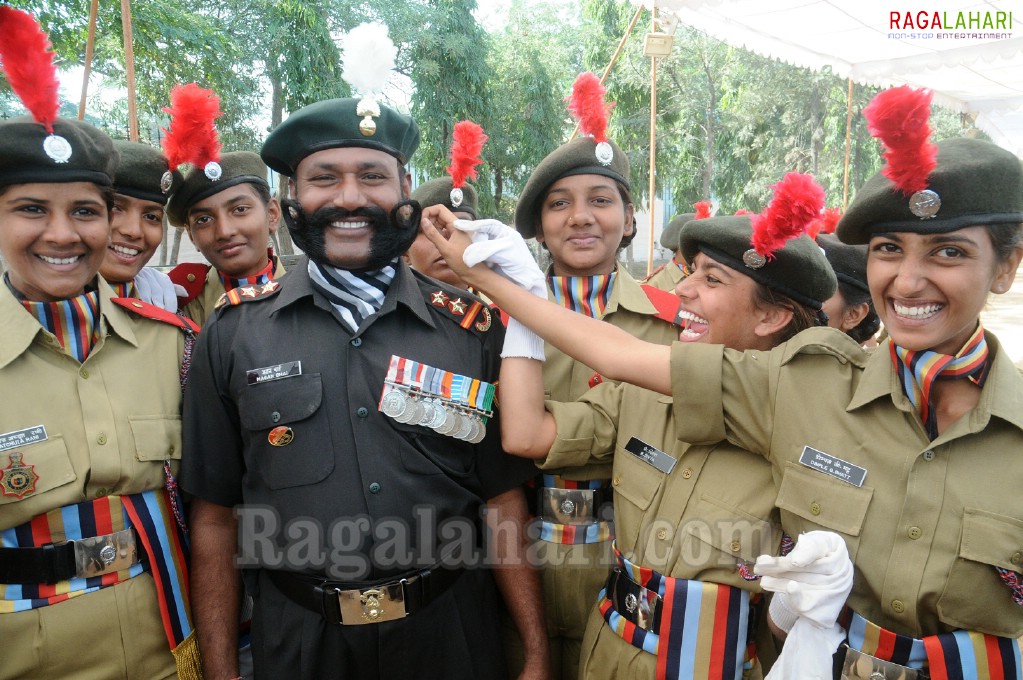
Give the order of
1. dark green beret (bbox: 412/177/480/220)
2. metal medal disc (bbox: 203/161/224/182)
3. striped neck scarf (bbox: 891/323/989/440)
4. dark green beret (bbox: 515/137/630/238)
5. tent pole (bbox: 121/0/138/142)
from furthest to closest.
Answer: dark green beret (bbox: 412/177/480/220), tent pole (bbox: 121/0/138/142), metal medal disc (bbox: 203/161/224/182), dark green beret (bbox: 515/137/630/238), striped neck scarf (bbox: 891/323/989/440)

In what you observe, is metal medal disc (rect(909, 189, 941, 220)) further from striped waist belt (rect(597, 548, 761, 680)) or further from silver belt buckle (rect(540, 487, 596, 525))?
silver belt buckle (rect(540, 487, 596, 525))

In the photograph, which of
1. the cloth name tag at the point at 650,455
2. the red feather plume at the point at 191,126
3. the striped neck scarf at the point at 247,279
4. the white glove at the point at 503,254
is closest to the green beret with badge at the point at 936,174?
the cloth name tag at the point at 650,455

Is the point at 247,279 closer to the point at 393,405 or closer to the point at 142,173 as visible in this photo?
the point at 142,173

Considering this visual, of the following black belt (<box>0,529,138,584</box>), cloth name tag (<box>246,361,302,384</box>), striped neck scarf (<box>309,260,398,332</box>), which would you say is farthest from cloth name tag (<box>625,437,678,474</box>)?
black belt (<box>0,529,138,584</box>)

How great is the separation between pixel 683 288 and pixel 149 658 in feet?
6.68

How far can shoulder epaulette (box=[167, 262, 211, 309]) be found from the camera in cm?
352

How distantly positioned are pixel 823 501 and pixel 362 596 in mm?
1283

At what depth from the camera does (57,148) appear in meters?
2.10

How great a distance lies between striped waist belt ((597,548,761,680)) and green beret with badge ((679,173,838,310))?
3.12ft

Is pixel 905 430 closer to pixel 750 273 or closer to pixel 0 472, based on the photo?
pixel 750 273

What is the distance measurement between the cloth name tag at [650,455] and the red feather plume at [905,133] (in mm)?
1002

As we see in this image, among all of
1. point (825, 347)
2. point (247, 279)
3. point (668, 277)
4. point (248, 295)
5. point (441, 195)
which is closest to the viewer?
point (825, 347)

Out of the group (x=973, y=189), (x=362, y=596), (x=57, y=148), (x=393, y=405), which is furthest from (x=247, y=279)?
(x=973, y=189)

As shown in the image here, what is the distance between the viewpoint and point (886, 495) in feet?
5.82
